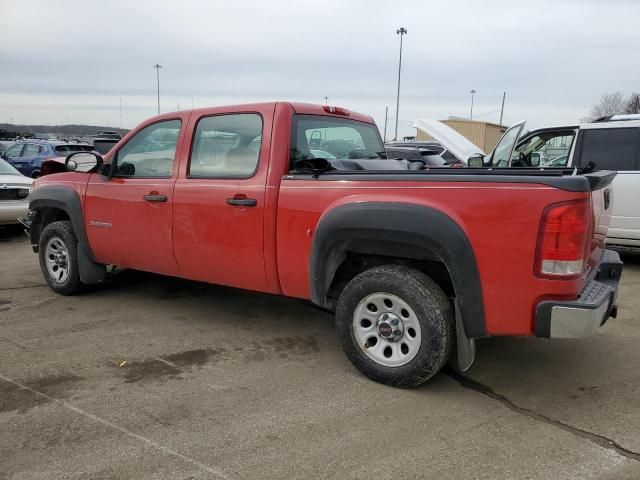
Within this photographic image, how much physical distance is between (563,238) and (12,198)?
917 centimetres

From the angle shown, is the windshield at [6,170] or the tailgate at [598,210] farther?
the windshield at [6,170]

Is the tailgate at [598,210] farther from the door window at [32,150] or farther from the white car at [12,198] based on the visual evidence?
the door window at [32,150]

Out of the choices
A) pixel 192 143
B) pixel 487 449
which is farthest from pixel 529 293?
pixel 192 143

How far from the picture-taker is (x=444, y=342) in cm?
334

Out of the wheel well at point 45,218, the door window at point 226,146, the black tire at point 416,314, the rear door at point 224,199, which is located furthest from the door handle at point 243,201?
the wheel well at point 45,218

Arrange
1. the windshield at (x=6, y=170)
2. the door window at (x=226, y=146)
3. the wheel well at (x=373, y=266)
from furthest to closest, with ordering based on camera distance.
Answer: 1. the windshield at (x=6, y=170)
2. the door window at (x=226, y=146)
3. the wheel well at (x=373, y=266)

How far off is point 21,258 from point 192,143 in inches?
184

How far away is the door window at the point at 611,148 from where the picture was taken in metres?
6.98

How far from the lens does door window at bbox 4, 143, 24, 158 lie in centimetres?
1537

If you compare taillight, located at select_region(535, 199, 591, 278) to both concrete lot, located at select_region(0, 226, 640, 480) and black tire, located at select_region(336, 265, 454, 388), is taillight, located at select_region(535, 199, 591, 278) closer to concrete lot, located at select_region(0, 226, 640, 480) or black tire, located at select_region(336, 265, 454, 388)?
black tire, located at select_region(336, 265, 454, 388)

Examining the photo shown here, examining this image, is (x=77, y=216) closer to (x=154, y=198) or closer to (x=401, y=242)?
(x=154, y=198)

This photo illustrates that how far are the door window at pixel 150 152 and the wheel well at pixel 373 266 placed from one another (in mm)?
1781

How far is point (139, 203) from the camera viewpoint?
15.9 ft

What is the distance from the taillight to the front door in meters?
2.94
